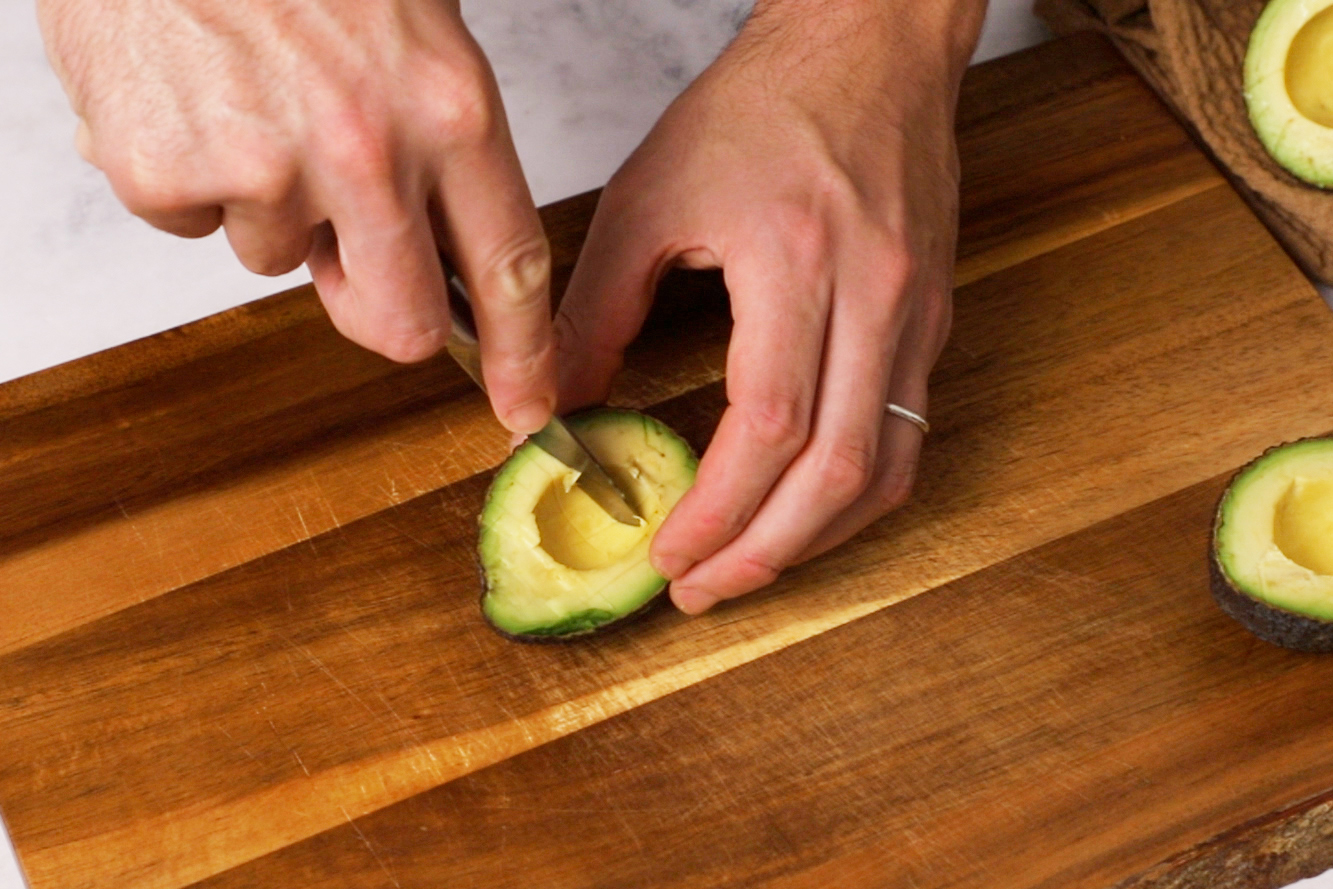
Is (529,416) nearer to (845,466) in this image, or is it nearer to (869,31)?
(845,466)

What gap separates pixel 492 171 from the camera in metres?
1.32

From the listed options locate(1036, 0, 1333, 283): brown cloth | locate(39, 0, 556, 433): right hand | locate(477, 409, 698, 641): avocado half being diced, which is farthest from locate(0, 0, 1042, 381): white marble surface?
locate(39, 0, 556, 433): right hand

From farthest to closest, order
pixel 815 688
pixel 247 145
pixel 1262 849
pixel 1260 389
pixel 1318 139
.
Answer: pixel 1318 139 → pixel 1260 389 → pixel 815 688 → pixel 1262 849 → pixel 247 145

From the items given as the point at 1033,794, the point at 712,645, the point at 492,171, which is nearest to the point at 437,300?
the point at 492,171

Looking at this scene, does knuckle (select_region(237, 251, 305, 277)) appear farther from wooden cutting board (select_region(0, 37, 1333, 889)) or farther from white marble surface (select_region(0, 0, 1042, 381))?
white marble surface (select_region(0, 0, 1042, 381))

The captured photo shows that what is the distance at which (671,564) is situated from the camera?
1689mm

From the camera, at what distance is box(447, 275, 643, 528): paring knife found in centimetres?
157

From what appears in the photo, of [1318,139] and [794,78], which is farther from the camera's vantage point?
[1318,139]

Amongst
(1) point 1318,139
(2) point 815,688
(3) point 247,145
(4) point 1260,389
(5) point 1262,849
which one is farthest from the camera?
(1) point 1318,139

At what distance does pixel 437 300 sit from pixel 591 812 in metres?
0.62

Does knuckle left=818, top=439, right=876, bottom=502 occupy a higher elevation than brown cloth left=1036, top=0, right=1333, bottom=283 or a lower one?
lower

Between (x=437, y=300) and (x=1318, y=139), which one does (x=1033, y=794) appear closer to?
(x=437, y=300)

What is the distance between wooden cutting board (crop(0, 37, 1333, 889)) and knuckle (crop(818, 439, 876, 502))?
19 cm

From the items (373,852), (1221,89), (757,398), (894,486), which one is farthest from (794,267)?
(1221,89)
